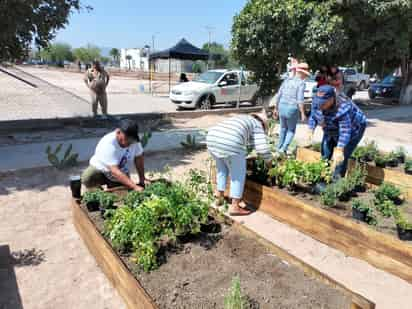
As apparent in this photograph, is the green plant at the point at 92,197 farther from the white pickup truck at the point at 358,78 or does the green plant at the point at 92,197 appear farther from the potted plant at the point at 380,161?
the white pickup truck at the point at 358,78

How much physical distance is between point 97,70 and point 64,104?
4.97 meters

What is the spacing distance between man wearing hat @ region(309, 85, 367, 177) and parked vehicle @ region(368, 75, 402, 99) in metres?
16.2

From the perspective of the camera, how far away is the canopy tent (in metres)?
19.0

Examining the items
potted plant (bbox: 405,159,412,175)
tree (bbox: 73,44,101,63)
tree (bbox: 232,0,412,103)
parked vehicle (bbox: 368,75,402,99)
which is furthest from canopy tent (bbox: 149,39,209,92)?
tree (bbox: 73,44,101,63)

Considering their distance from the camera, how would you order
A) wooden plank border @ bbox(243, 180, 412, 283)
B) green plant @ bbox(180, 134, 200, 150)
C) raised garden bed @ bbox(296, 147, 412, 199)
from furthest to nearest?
green plant @ bbox(180, 134, 200, 150), raised garden bed @ bbox(296, 147, 412, 199), wooden plank border @ bbox(243, 180, 412, 283)

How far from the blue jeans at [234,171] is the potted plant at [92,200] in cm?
133

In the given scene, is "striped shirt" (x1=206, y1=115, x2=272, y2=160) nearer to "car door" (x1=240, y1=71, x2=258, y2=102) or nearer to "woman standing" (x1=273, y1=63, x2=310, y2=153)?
"woman standing" (x1=273, y1=63, x2=310, y2=153)

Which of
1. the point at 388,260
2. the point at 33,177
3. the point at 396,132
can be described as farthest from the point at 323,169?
the point at 396,132

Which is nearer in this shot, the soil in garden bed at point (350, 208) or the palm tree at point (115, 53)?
the soil in garden bed at point (350, 208)

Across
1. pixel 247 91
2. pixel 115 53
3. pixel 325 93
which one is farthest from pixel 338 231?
pixel 115 53

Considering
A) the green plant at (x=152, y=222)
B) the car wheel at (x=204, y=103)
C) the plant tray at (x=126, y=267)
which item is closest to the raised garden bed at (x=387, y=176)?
the plant tray at (x=126, y=267)

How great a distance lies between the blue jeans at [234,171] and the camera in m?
4.07

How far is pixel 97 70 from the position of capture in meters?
9.27

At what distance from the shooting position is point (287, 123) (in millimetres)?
6191
